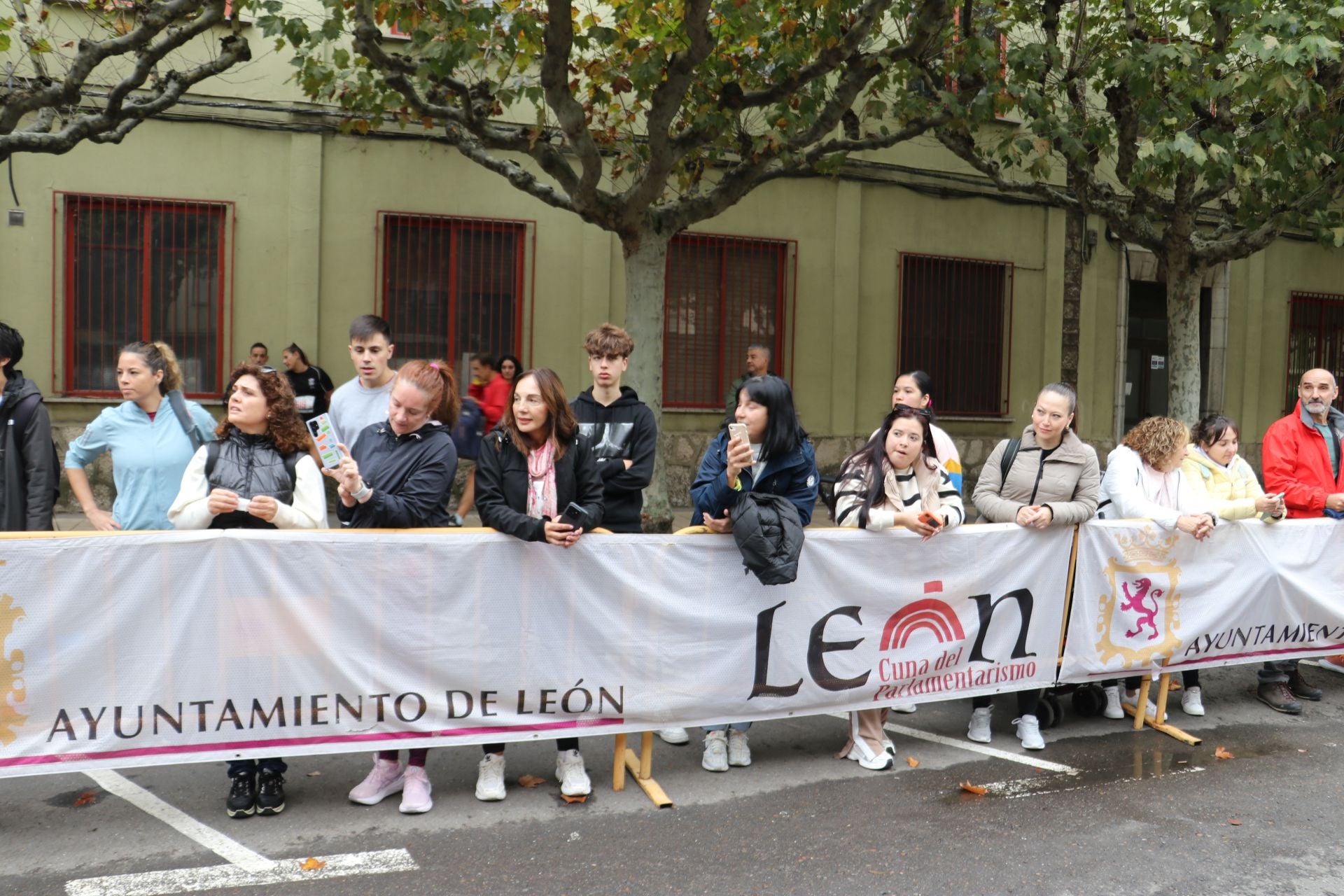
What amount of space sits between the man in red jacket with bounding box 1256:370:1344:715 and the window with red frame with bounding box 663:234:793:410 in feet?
25.4

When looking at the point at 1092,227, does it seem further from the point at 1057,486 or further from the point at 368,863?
the point at 368,863

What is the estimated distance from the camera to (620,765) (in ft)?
16.4

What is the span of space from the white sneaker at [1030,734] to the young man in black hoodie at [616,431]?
2264 millimetres

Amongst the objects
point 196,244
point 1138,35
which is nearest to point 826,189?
point 1138,35

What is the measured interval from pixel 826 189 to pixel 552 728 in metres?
11.3

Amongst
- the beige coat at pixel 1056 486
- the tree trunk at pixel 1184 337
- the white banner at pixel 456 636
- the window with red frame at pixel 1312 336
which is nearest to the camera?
the white banner at pixel 456 636

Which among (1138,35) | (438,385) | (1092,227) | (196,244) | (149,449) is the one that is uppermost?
(1138,35)

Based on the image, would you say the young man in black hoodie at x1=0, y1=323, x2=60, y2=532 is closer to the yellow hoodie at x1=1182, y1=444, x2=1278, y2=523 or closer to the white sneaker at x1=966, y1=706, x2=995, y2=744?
the white sneaker at x1=966, y1=706, x2=995, y2=744

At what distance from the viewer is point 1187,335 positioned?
12.8m

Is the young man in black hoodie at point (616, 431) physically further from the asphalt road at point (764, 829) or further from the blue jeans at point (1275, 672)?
the blue jeans at point (1275, 672)

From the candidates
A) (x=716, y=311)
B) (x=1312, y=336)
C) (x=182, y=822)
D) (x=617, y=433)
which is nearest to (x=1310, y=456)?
(x=617, y=433)

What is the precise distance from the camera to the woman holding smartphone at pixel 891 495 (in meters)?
5.38

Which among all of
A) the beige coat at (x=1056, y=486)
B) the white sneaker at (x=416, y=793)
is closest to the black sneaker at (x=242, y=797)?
the white sneaker at (x=416, y=793)

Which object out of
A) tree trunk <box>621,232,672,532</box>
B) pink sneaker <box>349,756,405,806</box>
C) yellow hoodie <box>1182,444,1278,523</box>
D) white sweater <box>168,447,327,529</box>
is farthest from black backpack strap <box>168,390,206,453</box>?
tree trunk <box>621,232,672,532</box>
